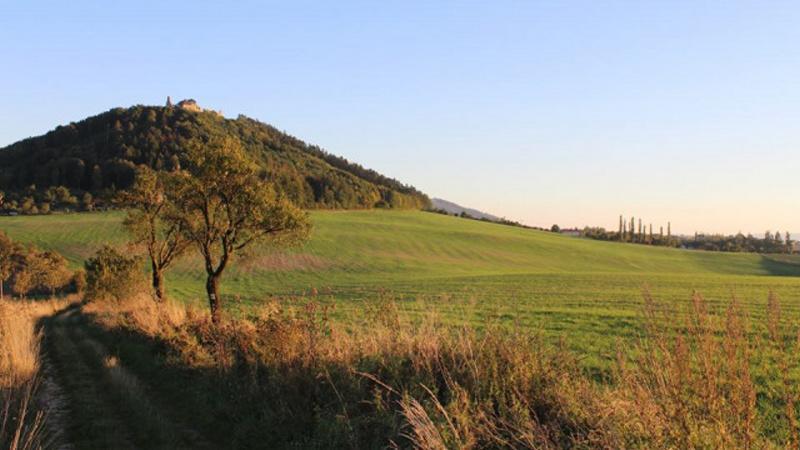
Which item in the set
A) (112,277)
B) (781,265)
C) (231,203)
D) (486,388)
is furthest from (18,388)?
(781,265)

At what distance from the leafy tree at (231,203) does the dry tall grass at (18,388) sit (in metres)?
8.27

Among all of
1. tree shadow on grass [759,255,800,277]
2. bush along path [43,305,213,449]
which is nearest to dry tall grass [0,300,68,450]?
bush along path [43,305,213,449]

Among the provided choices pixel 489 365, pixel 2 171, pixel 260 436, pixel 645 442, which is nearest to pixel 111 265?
pixel 260 436

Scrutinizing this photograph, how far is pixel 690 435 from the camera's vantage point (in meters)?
4.87

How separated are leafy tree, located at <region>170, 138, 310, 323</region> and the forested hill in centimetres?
6850

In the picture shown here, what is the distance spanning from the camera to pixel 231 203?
22.4 metres

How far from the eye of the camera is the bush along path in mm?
8344

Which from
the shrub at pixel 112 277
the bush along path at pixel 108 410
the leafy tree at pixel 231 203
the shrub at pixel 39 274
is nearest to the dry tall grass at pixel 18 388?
the bush along path at pixel 108 410

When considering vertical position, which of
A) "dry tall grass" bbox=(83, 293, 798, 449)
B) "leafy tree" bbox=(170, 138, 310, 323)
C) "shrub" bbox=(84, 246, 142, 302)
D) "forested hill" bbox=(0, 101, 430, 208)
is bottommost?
"shrub" bbox=(84, 246, 142, 302)

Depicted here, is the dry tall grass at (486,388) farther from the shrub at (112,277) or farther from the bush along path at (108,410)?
the shrub at (112,277)

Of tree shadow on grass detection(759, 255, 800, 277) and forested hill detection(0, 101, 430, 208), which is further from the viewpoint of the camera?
forested hill detection(0, 101, 430, 208)

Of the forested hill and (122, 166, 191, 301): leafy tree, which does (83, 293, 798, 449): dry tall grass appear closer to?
(122, 166, 191, 301): leafy tree

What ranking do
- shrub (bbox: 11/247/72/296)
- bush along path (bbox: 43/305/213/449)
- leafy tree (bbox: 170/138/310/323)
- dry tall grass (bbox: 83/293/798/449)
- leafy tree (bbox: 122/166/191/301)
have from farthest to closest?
shrub (bbox: 11/247/72/296)
leafy tree (bbox: 122/166/191/301)
leafy tree (bbox: 170/138/310/323)
bush along path (bbox: 43/305/213/449)
dry tall grass (bbox: 83/293/798/449)

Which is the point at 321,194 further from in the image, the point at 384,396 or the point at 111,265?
the point at 384,396
